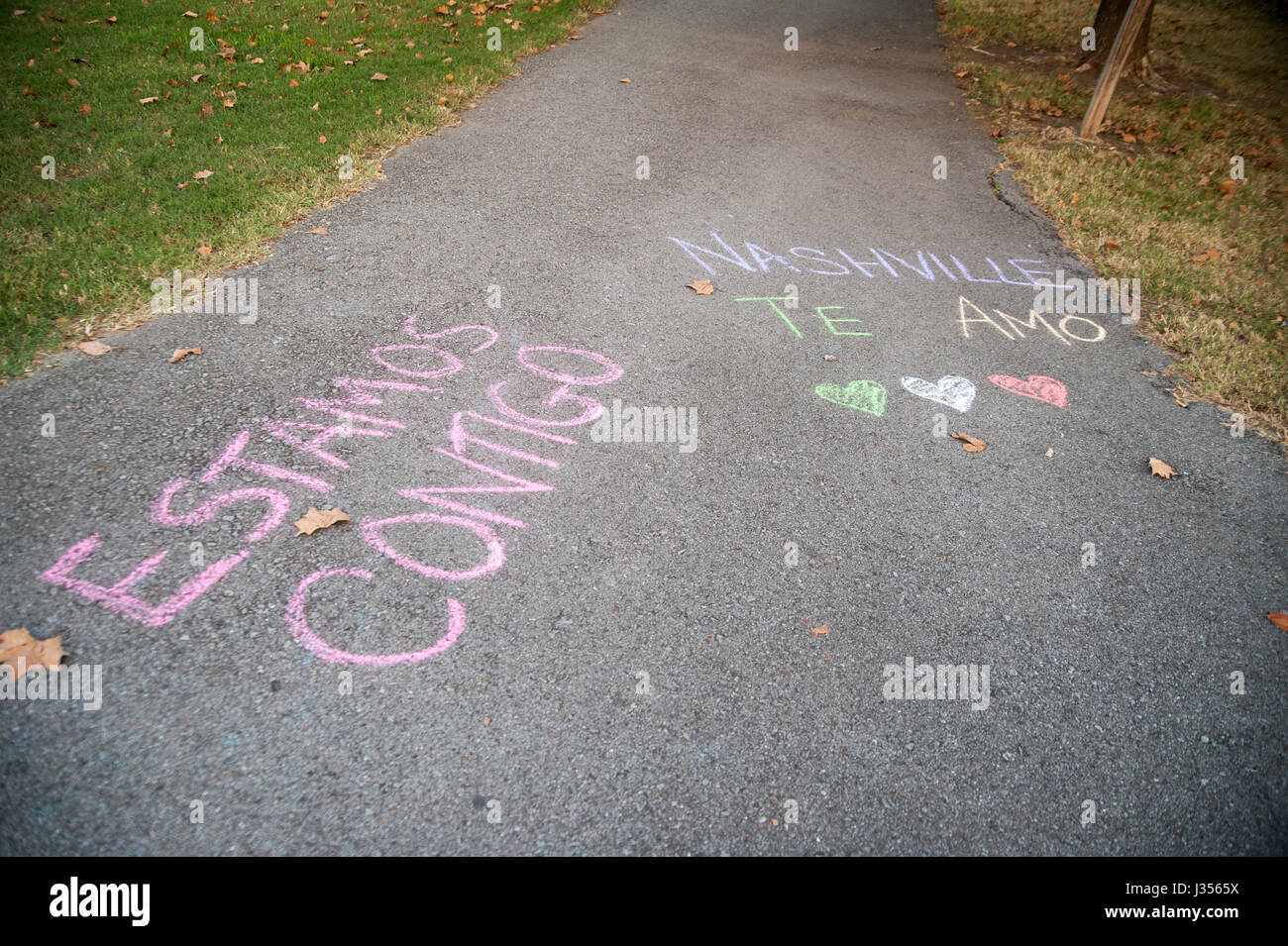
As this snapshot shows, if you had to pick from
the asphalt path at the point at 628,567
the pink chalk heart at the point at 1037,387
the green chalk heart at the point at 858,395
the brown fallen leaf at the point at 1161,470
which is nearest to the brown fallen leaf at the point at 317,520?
the asphalt path at the point at 628,567

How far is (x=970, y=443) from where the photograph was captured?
11.9 ft

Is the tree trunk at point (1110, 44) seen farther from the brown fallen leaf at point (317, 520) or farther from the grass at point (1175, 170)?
the brown fallen leaf at point (317, 520)

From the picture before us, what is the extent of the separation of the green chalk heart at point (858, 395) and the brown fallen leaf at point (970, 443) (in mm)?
417

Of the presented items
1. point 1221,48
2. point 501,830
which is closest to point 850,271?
point 501,830

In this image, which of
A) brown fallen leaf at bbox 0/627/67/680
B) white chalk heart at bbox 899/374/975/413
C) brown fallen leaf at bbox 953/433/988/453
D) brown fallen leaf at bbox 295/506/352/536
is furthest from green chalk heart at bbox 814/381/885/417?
brown fallen leaf at bbox 0/627/67/680

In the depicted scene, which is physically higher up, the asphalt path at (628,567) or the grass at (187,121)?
the grass at (187,121)

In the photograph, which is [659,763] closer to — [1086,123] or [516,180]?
[516,180]

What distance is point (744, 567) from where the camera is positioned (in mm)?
2867

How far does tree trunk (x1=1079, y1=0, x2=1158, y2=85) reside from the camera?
9.23 m

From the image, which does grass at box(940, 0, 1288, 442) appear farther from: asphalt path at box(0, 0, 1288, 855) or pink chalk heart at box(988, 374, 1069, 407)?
pink chalk heart at box(988, 374, 1069, 407)

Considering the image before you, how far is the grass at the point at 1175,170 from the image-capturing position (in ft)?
15.3

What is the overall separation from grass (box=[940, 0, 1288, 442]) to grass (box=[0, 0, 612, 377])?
578 centimetres

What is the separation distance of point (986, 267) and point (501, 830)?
5103 millimetres

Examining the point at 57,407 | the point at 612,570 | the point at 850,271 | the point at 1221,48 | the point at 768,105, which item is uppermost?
the point at 1221,48
